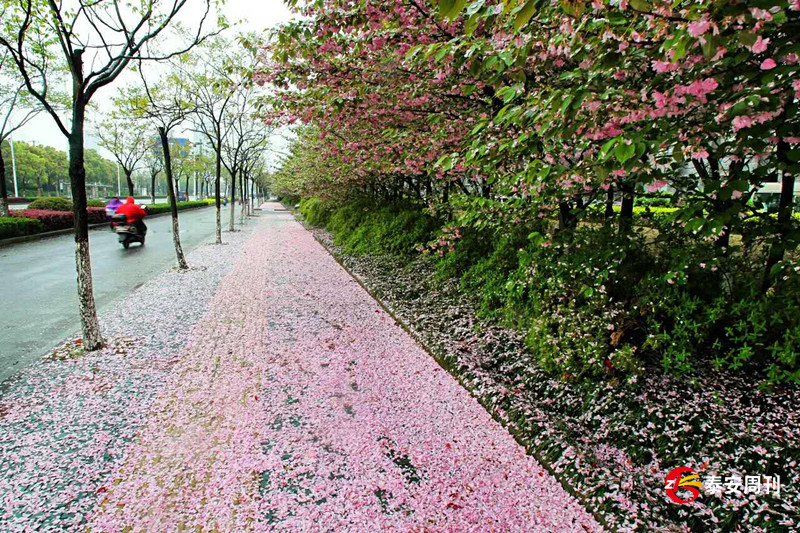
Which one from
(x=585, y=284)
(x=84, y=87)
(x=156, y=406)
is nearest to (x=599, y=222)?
(x=585, y=284)

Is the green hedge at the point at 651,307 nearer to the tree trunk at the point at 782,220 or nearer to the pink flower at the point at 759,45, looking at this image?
the tree trunk at the point at 782,220

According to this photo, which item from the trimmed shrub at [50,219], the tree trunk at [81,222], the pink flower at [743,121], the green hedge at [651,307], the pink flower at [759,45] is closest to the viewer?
the pink flower at [759,45]

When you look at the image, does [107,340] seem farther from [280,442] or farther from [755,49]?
[755,49]

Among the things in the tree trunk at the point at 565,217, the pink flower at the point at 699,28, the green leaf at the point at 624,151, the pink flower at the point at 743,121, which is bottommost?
A: the tree trunk at the point at 565,217

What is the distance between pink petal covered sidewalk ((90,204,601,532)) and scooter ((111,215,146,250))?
425 inches

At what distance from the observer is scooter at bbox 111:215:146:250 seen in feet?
43.5

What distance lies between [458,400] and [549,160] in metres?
2.16

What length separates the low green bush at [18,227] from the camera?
1346 centimetres

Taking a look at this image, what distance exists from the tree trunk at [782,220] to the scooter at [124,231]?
15.3 metres

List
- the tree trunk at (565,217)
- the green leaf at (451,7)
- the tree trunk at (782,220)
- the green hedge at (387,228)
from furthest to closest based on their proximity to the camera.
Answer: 1. the green hedge at (387,228)
2. the tree trunk at (565,217)
3. the tree trunk at (782,220)
4. the green leaf at (451,7)

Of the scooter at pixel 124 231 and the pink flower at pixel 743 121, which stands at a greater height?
the pink flower at pixel 743 121

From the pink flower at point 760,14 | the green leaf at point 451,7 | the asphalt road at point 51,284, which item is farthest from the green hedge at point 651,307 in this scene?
the asphalt road at point 51,284

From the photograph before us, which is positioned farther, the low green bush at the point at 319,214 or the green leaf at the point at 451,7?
the low green bush at the point at 319,214

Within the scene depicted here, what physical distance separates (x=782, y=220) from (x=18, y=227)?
19367 mm
